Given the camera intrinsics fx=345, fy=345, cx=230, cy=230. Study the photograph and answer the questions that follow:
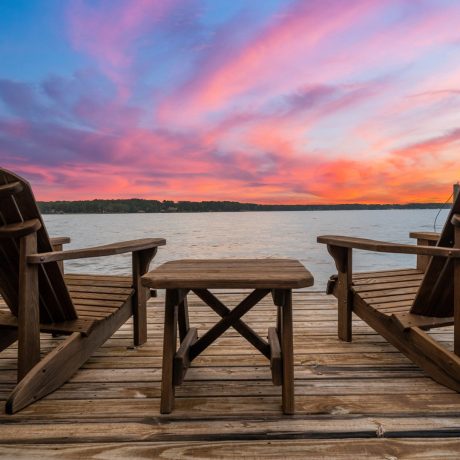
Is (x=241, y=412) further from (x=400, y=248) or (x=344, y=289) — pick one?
(x=344, y=289)

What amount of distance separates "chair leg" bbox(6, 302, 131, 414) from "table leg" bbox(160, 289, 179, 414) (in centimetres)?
61

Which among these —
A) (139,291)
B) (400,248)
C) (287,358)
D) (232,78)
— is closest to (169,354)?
(287,358)

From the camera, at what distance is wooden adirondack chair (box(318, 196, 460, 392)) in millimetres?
1791

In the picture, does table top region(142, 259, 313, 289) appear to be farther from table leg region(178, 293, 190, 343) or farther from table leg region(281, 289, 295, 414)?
table leg region(178, 293, 190, 343)

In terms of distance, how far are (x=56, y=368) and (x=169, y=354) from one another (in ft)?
2.17

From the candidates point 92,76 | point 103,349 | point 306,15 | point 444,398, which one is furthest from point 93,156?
point 444,398

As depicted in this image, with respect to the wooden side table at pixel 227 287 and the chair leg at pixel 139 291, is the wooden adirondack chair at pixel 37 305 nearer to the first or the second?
the chair leg at pixel 139 291

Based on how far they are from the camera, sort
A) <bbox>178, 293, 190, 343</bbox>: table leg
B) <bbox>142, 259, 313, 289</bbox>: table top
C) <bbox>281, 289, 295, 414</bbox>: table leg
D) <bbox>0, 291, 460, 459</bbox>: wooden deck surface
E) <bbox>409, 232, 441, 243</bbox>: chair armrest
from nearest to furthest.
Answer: <bbox>0, 291, 460, 459</bbox>: wooden deck surface
<bbox>142, 259, 313, 289</bbox>: table top
<bbox>281, 289, 295, 414</bbox>: table leg
<bbox>178, 293, 190, 343</bbox>: table leg
<bbox>409, 232, 441, 243</bbox>: chair armrest

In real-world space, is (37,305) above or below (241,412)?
above

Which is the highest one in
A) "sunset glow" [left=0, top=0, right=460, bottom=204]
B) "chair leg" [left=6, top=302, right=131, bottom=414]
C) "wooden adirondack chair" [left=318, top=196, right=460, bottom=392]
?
"sunset glow" [left=0, top=0, right=460, bottom=204]

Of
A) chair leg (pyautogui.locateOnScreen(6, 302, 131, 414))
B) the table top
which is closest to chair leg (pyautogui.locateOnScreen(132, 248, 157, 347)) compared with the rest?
chair leg (pyautogui.locateOnScreen(6, 302, 131, 414))

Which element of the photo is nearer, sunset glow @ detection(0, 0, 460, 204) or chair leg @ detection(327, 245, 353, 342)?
chair leg @ detection(327, 245, 353, 342)

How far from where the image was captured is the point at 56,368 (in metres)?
1.83

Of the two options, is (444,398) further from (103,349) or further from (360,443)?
(103,349)
